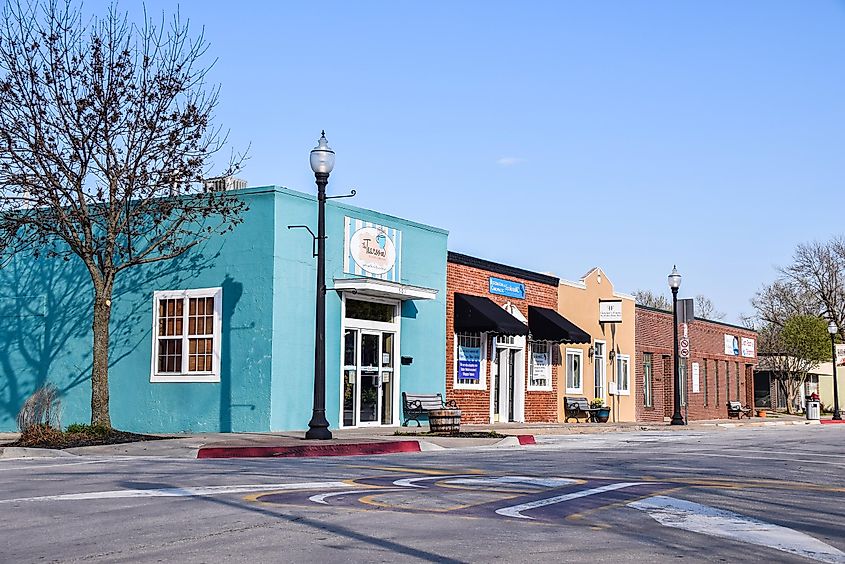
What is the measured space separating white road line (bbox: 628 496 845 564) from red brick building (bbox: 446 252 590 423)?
19566 mm

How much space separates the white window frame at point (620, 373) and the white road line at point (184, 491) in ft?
98.7

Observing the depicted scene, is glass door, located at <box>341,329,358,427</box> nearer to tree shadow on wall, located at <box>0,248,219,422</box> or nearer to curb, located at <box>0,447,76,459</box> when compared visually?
tree shadow on wall, located at <box>0,248,219,422</box>

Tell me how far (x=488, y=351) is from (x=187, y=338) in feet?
33.2

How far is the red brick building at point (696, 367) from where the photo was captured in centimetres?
4359

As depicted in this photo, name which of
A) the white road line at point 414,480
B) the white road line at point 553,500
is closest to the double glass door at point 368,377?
the white road line at point 414,480

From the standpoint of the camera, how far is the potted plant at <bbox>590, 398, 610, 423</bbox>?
36.9m

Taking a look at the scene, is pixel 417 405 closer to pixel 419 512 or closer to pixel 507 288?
pixel 507 288

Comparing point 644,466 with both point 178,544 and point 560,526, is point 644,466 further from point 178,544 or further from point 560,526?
point 178,544

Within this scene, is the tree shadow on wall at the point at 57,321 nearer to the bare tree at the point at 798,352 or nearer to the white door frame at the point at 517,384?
the white door frame at the point at 517,384

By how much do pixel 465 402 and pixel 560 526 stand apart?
72.4ft

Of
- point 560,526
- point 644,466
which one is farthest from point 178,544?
point 644,466

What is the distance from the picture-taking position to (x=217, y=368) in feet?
79.3

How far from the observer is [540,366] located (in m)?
34.8

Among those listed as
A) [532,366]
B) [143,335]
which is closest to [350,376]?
[143,335]
